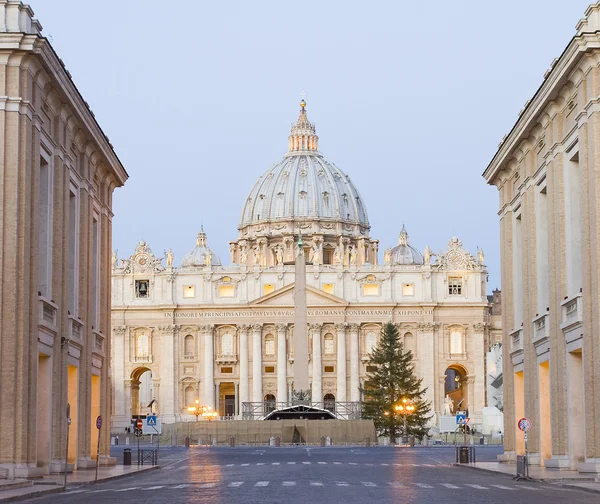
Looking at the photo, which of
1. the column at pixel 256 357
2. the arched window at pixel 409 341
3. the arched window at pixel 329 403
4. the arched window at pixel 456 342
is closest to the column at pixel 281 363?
the column at pixel 256 357

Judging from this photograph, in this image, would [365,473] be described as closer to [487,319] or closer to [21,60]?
[21,60]

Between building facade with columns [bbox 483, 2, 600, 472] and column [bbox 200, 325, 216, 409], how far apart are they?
103 metres

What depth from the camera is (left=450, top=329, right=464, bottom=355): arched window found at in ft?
511

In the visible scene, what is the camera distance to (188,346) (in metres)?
157

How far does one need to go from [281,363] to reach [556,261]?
372 feet

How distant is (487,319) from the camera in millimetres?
156125

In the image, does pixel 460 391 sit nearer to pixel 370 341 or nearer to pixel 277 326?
pixel 370 341

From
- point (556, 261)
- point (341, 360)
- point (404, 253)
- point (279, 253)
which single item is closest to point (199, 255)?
point (279, 253)

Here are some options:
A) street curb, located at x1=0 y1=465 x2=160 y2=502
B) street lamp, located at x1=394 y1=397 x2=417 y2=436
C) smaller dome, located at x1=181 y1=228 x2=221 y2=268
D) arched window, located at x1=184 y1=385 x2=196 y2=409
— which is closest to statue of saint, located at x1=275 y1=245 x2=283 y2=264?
smaller dome, located at x1=181 y1=228 x2=221 y2=268

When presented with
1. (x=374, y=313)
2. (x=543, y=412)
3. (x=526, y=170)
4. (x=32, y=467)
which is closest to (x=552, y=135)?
(x=526, y=170)

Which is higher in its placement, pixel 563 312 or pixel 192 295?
pixel 192 295

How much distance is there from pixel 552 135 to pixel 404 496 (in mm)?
17453

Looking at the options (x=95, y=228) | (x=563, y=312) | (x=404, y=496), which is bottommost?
(x=404, y=496)

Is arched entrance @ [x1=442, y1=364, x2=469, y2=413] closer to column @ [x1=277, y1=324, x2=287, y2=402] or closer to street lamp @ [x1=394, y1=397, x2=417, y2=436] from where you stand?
column @ [x1=277, y1=324, x2=287, y2=402]
